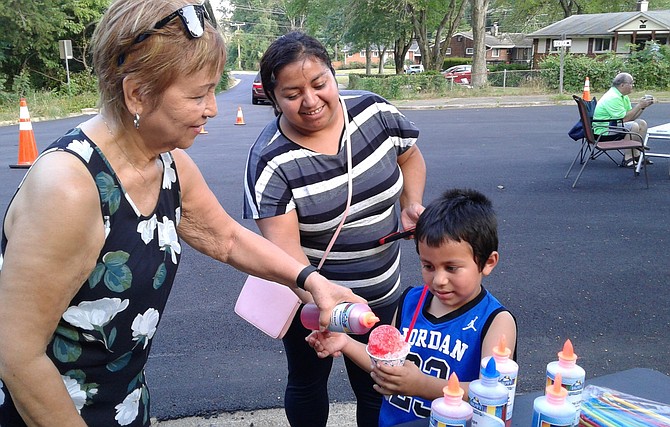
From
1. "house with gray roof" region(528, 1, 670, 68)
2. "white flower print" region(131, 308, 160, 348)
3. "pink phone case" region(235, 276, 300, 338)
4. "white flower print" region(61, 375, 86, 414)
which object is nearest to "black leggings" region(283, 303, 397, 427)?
"pink phone case" region(235, 276, 300, 338)

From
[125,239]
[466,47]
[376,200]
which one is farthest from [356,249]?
[466,47]

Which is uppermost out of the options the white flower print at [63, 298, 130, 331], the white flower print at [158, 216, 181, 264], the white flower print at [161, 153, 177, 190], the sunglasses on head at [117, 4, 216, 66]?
the sunglasses on head at [117, 4, 216, 66]

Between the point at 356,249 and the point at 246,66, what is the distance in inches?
3365

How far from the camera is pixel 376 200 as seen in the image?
7.66ft

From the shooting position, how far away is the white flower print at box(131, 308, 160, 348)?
4.89 feet

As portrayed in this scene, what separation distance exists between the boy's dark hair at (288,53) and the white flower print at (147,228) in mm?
865

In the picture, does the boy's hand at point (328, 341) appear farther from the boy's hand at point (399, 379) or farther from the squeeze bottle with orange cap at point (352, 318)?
the boy's hand at point (399, 379)

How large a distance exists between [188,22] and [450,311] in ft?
3.74

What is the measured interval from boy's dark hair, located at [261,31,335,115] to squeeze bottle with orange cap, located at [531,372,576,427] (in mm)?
1370

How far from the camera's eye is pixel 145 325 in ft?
5.00

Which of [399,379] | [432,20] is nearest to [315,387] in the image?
[399,379]

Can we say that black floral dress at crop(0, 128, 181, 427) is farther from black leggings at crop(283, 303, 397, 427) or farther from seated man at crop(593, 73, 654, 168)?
seated man at crop(593, 73, 654, 168)

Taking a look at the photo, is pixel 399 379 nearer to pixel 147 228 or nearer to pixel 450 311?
pixel 450 311

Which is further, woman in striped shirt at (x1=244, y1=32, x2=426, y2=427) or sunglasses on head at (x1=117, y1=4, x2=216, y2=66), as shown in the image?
woman in striped shirt at (x1=244, y1=32, x2=426, y2=427)
